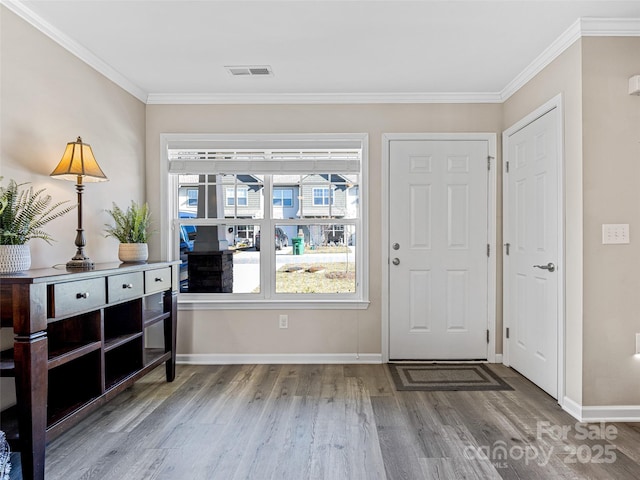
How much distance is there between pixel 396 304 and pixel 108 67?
2.95 metres

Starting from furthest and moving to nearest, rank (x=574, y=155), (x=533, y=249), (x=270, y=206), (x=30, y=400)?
(x=270, y=206), (x=533, y=249), (x=574, y=155), (x=30, y=400)

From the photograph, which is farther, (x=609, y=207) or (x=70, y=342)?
(x=609, y=207)

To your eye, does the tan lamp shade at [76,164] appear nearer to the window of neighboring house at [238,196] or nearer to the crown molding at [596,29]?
the window of neighboring house at [238,196]

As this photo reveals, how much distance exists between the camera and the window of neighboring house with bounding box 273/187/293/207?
11.6ft

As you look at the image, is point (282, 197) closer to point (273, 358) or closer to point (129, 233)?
point (129, 233)

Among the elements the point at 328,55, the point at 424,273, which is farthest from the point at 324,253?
the point at 328,55

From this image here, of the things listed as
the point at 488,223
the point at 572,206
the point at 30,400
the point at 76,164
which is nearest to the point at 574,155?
the point at 572,206

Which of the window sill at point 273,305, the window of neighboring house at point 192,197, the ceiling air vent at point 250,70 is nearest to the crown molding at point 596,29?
the ceiling air vent at point 250,70

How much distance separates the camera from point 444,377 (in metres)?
3.06

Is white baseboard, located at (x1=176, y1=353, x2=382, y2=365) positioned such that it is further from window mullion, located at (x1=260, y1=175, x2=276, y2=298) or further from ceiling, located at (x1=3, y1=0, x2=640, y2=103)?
ceiling, located at (x1=3, y1=0, x2=640, y2=103)

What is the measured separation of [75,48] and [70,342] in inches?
74.2

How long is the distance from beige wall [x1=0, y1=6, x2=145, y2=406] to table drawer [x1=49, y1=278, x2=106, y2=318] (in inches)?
20.2

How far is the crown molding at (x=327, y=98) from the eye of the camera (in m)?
3.35

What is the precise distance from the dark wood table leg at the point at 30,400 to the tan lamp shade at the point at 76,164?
1007mm
